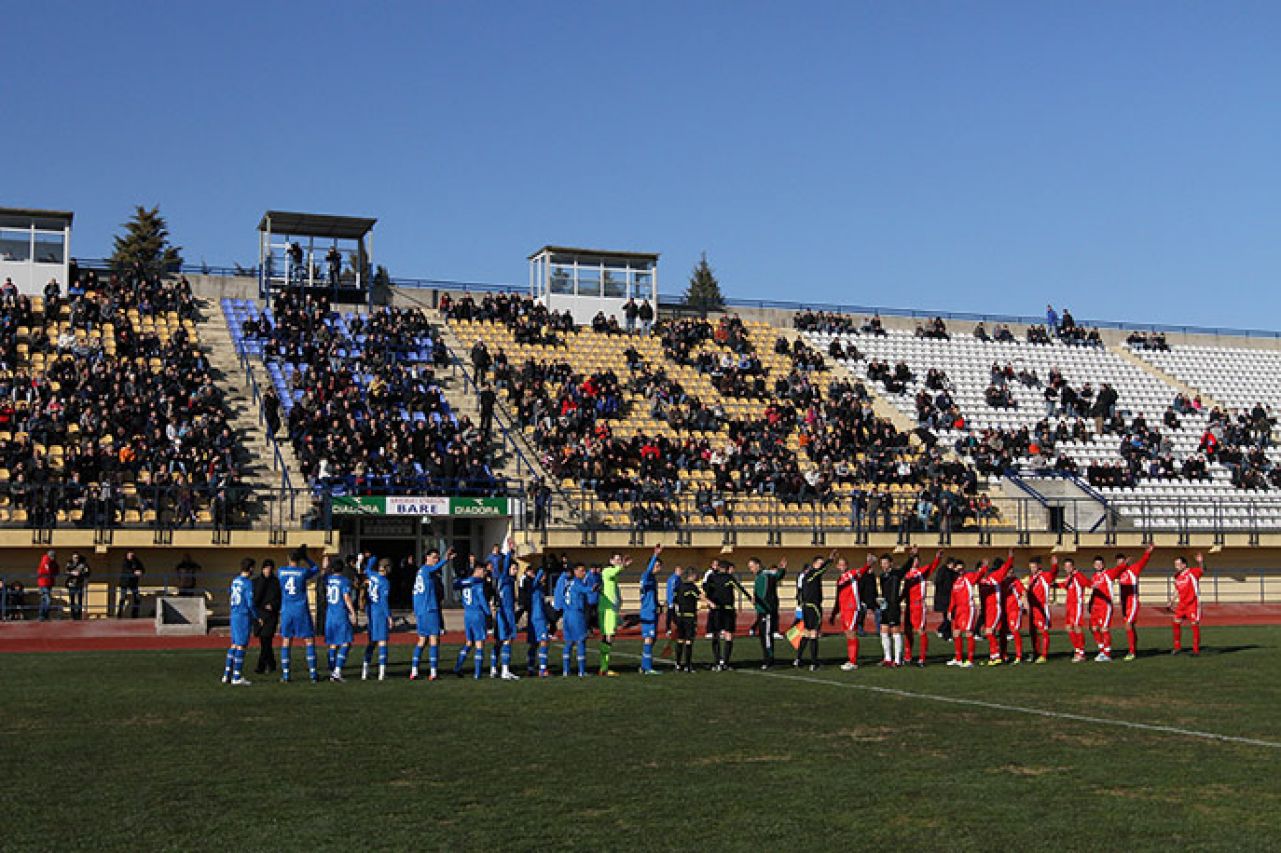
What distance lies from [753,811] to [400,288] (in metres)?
40.8

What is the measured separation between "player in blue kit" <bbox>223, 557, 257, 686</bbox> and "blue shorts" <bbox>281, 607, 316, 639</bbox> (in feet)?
1.51

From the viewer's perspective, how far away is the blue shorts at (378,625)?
20.4 meters

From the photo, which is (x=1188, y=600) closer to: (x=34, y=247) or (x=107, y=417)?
(x=107, y=417)

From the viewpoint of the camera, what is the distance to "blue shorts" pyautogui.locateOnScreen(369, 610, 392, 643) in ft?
67.1

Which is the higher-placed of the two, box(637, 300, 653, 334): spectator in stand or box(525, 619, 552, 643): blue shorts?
box(637, 300, 653, 334): spectator in stand

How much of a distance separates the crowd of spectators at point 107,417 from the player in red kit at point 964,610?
16.9 metres

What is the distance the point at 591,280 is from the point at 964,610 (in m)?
30.4

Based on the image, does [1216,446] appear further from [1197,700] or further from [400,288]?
[1197,700]

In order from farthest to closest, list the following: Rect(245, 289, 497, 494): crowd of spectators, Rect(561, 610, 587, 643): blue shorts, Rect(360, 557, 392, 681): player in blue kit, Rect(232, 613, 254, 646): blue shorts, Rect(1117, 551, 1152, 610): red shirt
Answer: Rect(245, 289, 497, 494): crowd of spectators → Rect(1117, 551, 1152, 610): red shirt → Rect(561, 610, 587, 643): blue shorts → Rect(360, 557, 392, 681): player in blue kit → Rect(232, 613, 254, 646): blue shorts

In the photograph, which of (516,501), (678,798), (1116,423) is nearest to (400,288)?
(516,501)

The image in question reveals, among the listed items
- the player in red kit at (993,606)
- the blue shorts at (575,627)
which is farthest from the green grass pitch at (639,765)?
the player in red kit at (993,606)

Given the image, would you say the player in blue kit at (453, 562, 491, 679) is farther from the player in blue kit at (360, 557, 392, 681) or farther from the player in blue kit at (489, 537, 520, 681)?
the player in blue kit at (360, 557, 392, 681)

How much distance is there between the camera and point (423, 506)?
34.9 meters

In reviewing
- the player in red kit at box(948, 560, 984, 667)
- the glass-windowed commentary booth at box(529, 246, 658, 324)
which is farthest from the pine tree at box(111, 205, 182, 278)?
the player in red kit at box(948, 560, 984, 667)
